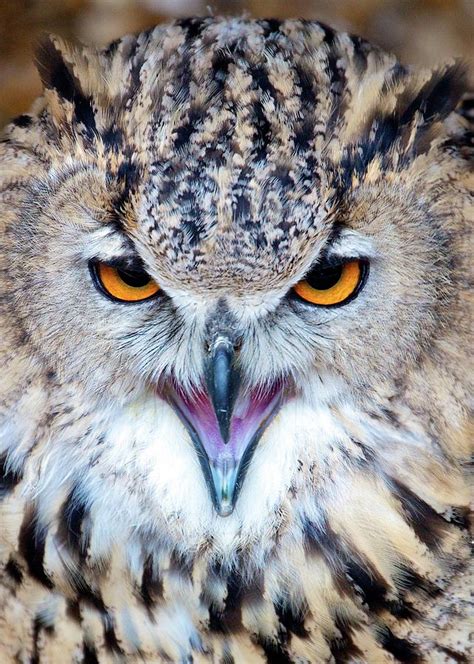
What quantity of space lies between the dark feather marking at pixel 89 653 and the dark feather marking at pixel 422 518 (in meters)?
0.56

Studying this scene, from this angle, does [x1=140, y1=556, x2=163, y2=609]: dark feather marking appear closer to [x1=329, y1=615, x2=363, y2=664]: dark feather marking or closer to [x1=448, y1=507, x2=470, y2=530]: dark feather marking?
[x1=329, y1=615, x2=363, y2=664]: dark feather marking

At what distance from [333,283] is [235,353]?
0.55ft

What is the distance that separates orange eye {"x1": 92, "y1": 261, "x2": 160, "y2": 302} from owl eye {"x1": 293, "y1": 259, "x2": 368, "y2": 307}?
20cm

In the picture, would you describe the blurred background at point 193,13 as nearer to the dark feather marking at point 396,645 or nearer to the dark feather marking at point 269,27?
the dark feather marking at point 269,27

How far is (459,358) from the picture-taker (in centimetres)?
145

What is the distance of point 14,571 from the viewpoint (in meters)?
1.67

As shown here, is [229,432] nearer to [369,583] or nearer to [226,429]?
[226,429]

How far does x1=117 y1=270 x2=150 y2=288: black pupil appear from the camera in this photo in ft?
4.41

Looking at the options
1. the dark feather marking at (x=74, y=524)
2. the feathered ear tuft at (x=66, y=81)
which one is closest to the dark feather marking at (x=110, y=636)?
the dark feather marking at (x=74, y=524)

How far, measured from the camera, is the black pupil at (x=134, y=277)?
4.41 ft

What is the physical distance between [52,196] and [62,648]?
0.76 meters

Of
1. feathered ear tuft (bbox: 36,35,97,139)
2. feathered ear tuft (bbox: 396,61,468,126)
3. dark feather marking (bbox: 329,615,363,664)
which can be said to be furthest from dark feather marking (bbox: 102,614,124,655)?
feathered ear tuft (bbox: 396,61,468,126)

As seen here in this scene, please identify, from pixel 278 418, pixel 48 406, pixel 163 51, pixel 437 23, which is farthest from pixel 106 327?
pixel 437 23

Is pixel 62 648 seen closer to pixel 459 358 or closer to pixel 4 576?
pixel 4 576
